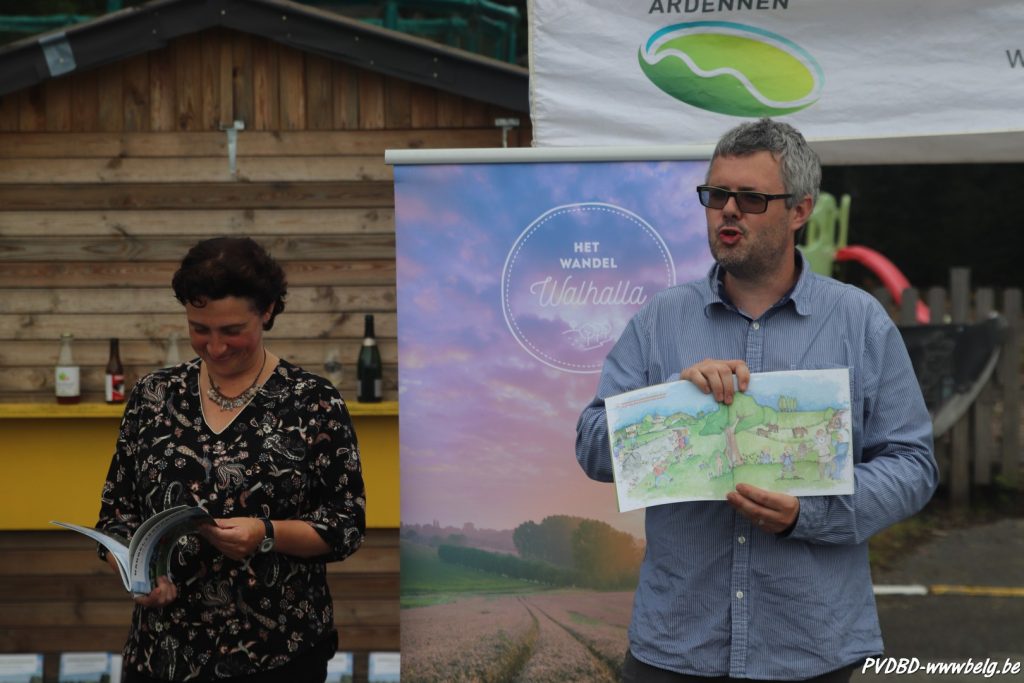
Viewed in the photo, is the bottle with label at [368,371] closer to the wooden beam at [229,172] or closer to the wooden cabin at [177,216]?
the wooden cabin at [177,216]

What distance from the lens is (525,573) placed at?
13.0 ft

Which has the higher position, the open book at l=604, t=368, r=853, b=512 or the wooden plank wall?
the wooden plank wall

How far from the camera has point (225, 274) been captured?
276 centimetres

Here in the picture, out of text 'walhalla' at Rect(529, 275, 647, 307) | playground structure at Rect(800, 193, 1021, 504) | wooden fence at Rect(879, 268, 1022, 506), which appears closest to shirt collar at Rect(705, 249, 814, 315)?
text 'walhalla' at Rect(529, 275, 647, 307)

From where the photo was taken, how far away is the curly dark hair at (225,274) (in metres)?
2.75

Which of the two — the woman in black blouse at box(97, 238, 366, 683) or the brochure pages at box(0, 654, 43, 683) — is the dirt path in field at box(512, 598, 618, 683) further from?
the brochure pages at box(0, 654, 43, 683)

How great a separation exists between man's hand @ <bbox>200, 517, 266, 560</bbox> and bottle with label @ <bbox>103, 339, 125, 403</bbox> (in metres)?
3.06

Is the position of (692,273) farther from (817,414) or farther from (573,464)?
(817,414)

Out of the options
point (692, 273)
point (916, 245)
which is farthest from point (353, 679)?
point (916, 245)

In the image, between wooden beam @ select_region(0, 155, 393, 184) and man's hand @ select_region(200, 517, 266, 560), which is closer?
man's hand @ select_region(200, 517, 266, 560)

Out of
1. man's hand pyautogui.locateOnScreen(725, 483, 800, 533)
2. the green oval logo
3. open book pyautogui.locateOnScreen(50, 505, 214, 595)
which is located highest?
the green oval logo

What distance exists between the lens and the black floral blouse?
2.75 meters

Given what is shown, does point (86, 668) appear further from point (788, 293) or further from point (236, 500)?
point (788, 293)

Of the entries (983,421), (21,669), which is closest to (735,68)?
(21,669)
